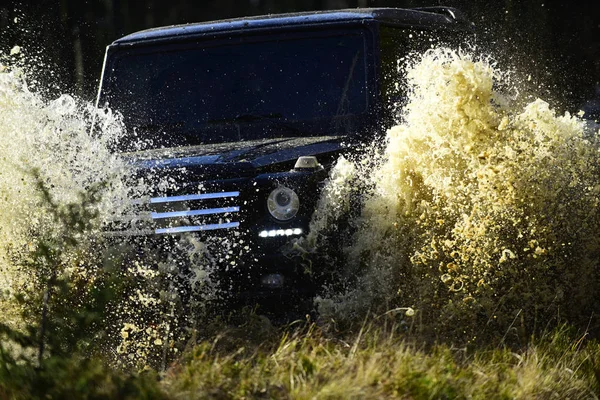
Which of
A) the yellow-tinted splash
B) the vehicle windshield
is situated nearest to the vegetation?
the yellow-tinted splash

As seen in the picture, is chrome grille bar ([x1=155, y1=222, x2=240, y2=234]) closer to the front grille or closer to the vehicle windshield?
the front grille

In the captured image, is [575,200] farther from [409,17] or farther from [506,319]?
[409,17]

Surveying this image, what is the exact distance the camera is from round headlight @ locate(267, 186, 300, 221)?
6566 mm

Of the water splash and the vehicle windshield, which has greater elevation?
the vehicle windshield

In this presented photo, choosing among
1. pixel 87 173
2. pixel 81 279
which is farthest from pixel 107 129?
pixel 81 279

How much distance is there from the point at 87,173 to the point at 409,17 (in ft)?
8.27

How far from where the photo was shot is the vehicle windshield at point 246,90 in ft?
24.8

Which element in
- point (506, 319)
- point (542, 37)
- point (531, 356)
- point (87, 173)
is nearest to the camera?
point (531, 356)

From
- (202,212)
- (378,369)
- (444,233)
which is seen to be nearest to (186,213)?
(202,212)

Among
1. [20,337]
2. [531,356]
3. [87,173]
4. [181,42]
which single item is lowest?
[531,356]

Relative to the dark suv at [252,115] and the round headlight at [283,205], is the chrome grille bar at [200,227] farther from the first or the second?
the round headlight at [283,205]

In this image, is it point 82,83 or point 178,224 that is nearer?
point 178,224

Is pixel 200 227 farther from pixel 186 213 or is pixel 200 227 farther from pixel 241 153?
pixel 241 153

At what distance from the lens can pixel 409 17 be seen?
833 cm
